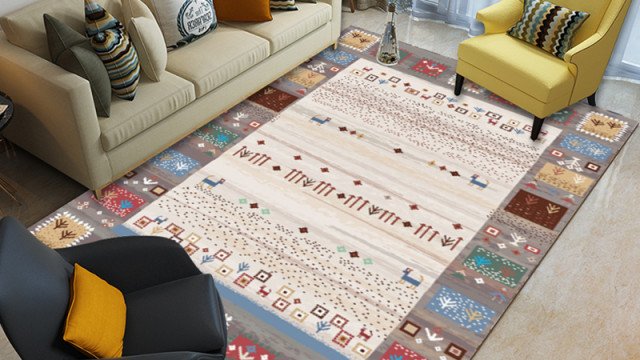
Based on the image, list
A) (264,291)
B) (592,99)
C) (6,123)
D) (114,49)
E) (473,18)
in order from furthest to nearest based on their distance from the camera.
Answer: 1. (473,18)
2. (592,99)
3. (114,49)
4. (6,123)
5. (264,291)

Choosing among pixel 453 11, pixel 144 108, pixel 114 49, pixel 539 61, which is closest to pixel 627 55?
pixel 539 61

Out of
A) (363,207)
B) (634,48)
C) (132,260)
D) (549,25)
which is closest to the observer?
A: (132,260)

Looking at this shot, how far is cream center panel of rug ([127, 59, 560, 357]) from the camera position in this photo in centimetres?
347

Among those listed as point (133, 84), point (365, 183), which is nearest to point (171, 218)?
point (133, 84)

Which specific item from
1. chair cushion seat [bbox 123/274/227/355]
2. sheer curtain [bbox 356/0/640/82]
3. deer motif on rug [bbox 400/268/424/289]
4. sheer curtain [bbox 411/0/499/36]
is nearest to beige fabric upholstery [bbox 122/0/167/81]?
chair cushion seat [bbox 123/274/227/355]

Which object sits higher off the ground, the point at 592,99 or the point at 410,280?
the point at 592,99

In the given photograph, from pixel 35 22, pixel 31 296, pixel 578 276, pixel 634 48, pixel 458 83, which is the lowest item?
pixel 578 276

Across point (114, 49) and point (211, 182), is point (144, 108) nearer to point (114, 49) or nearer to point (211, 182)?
point (114, 49)

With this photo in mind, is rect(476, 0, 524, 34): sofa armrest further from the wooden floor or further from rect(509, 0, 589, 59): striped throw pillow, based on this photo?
the wooden floor

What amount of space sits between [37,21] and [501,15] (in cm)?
285

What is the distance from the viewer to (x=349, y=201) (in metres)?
3.99

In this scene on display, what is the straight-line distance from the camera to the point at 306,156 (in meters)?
4.30

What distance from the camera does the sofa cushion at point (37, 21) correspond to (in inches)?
151

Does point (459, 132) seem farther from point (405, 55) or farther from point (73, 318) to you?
point (73, 318)
